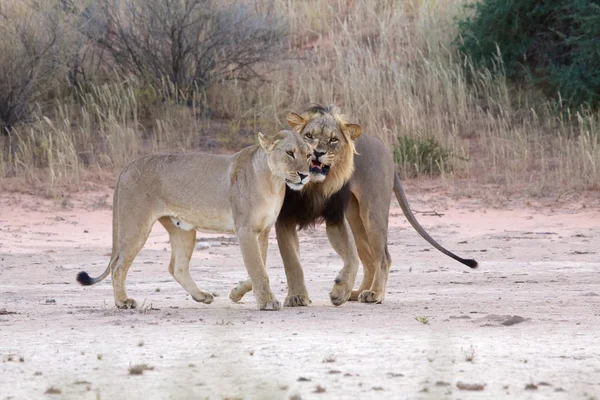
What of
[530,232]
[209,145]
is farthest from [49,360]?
[209,145]

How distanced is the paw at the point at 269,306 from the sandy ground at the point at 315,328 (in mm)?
118

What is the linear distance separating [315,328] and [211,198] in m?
1.41

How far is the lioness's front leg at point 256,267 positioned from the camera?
6918mm

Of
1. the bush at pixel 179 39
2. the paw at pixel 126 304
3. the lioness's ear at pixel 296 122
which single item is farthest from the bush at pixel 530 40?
the paw at pixel 126 304

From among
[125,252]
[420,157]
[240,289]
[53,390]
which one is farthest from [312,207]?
[420,157]

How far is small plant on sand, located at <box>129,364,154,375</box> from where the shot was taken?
476 centimetres

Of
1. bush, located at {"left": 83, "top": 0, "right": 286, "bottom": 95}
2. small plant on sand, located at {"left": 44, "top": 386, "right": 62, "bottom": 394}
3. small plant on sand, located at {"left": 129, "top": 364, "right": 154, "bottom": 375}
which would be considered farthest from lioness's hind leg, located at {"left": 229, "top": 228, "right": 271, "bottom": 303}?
bush, located at {"left": 83, "top": 0, "right": 286, "bottom": 95}

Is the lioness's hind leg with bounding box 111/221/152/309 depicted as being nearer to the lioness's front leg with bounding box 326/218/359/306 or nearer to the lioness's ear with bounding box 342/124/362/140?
the lioness's front leg with bounding box 326/218/359/306

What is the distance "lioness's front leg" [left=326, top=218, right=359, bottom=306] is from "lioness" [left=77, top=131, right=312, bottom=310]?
48 cm

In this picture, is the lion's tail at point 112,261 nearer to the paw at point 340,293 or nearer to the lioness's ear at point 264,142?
the lioness's ear at point 264,142

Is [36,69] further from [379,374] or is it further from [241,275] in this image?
[379,374]

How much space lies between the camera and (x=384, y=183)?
789 cm

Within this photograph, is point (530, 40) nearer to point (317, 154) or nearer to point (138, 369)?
point (317, 154)

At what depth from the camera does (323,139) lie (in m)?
7.20
